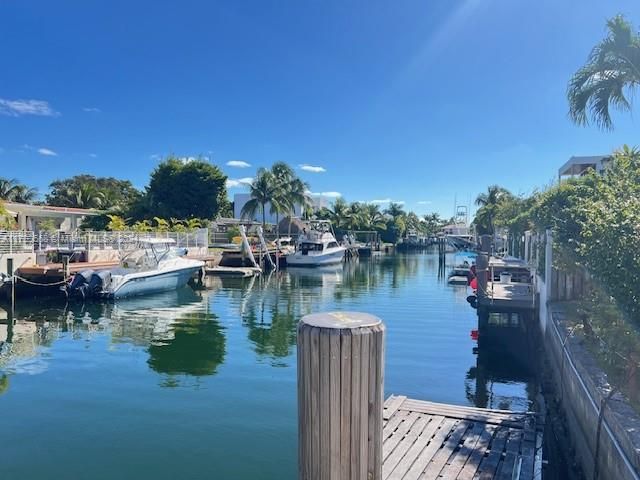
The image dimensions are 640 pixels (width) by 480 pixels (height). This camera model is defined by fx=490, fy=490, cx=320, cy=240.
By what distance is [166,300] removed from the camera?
23.6 metres

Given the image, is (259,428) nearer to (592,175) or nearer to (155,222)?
(592,175)

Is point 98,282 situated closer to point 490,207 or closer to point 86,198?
point 86,198

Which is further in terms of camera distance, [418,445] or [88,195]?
[88,195]

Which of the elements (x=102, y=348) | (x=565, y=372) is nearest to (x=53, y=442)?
(x=102, y=348)

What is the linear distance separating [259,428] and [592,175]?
42.1ft

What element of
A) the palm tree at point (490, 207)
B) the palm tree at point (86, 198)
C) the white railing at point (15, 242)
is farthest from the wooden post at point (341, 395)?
the palm tree at point (490, 207)

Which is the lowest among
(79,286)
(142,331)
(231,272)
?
(142,331)

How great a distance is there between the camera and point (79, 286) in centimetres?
2145

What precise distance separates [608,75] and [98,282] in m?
20.5

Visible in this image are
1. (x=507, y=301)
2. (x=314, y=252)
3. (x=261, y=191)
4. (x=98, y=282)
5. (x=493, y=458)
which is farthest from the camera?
(x=261, y=191)

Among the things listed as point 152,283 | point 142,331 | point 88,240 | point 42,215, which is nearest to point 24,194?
point 42,215

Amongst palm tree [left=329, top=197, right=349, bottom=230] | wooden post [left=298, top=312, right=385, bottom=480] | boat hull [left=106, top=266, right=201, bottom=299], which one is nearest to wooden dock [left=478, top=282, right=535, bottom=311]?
wooden post [left=298, top=312, right=385, bottom=480]

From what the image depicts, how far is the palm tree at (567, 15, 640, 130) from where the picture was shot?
1230cm

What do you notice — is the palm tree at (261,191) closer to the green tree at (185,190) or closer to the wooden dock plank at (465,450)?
the green tree at (185,190)
